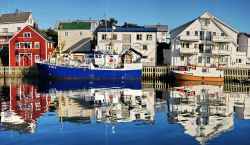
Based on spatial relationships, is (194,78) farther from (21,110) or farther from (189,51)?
(21,110)

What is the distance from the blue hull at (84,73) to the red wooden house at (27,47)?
8495mm

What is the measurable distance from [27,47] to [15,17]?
50.5ft

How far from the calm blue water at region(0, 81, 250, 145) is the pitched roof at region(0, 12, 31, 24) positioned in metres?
45.4

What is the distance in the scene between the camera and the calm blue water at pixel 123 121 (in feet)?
55.4

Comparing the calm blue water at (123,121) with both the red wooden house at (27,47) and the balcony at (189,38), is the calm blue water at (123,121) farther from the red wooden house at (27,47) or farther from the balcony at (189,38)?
the red wooden house at (27,47)

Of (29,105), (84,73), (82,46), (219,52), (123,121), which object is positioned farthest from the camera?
(82,46)

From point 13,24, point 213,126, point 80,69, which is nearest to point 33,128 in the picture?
point 213,126

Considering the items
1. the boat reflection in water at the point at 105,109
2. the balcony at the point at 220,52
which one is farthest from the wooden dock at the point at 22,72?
the balcony at the point at 220,52

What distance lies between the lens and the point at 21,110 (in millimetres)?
25125

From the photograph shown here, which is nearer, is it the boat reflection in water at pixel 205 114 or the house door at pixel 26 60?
the boat reflection in water at pixel 205 114

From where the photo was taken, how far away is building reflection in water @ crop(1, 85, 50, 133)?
64.1 ft

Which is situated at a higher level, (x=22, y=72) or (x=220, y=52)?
(x=220, y=52)

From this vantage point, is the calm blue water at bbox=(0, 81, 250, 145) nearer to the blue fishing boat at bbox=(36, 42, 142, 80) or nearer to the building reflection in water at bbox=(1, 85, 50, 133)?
the building reflection in water at bbox=(1, 85, 50, 133)

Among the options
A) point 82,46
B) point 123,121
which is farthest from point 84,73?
point 123,121
